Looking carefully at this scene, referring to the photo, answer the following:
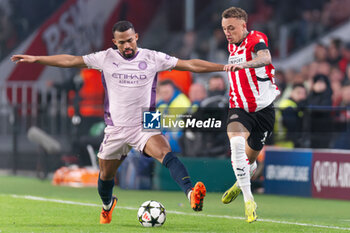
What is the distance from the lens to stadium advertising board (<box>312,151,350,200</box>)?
1268 centimetres

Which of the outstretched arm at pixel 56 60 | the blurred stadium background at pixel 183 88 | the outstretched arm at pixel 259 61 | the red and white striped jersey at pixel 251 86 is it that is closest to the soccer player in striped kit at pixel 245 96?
the red and white striped jersey at pixel 251 86

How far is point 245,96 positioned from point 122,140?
1505 millimetres

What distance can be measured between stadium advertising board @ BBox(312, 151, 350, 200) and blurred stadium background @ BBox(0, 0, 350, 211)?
15 mm

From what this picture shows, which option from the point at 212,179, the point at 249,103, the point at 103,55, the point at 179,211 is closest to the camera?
the point at 103,55

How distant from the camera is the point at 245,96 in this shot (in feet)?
30.5

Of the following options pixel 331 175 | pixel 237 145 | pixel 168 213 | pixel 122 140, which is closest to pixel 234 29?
pixel 237 145

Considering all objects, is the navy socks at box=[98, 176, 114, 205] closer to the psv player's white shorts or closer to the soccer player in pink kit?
the soccer player in pink kit

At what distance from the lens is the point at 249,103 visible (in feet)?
30.5

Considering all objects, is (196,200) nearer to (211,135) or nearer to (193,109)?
(193,109)

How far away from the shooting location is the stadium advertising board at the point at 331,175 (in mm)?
12680

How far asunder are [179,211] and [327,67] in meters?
7.45

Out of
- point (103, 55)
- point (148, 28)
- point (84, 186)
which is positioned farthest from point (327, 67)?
point (148, 28)

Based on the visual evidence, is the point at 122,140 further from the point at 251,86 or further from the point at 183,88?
the point at 183,88

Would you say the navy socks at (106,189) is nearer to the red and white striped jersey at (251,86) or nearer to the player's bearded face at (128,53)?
the player's bearded face at (128,53)
